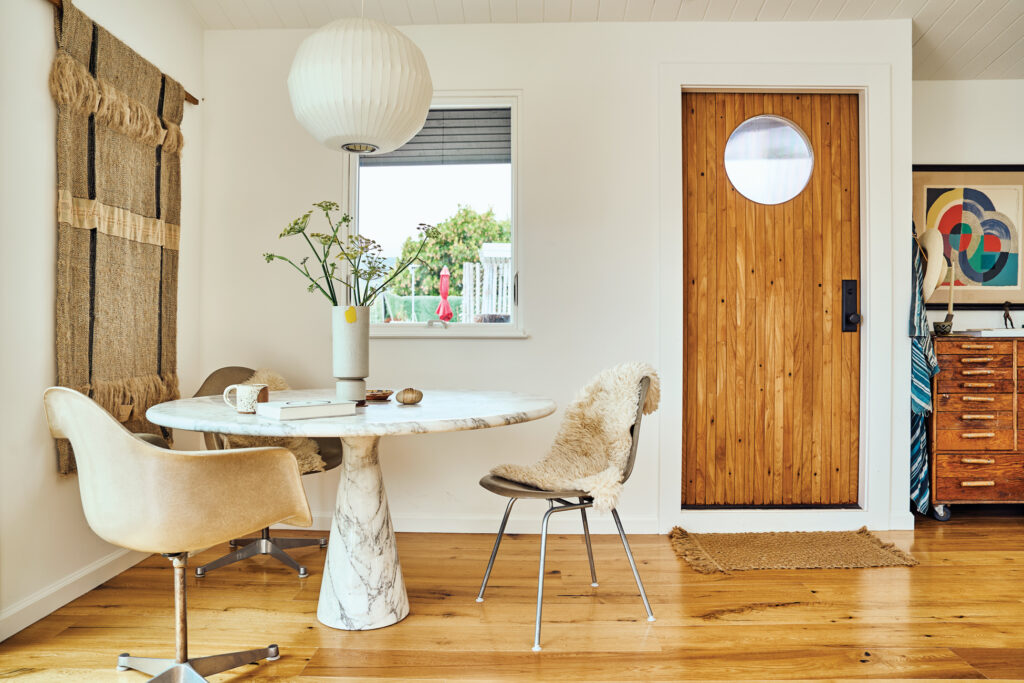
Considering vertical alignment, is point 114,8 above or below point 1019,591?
above

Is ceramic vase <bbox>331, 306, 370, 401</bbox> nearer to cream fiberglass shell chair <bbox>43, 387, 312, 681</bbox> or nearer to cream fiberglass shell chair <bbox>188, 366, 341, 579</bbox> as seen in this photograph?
cream fiberglass shell chair <bbox>43, 387, 312, 681</bbox>

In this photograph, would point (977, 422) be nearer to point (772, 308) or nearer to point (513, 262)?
point (772, 308)

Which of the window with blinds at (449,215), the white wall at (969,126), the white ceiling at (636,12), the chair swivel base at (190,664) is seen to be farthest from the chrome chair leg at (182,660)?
the white wall at (969,126)

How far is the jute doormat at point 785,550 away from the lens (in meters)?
2.60

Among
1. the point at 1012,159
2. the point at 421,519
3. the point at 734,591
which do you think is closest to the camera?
the point at 734,591

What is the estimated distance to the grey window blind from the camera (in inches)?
125

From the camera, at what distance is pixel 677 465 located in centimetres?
309

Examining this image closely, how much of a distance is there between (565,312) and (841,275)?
4.51ft

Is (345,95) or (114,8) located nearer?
(345,95)

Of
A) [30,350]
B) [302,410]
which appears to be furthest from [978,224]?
[30,350]

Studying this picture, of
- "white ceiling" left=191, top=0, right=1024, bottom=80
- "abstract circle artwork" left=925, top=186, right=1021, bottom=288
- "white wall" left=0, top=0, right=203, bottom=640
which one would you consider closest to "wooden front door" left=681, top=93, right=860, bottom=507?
"white ceiling" left=191, top=0, right=1024, bottom=80

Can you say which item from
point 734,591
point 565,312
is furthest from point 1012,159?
point 734,591

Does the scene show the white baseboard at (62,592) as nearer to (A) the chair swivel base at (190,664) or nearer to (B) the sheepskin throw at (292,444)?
(A) the chair swivel base at (190,664)

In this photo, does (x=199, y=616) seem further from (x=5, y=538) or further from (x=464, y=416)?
(x=464, y=416)
